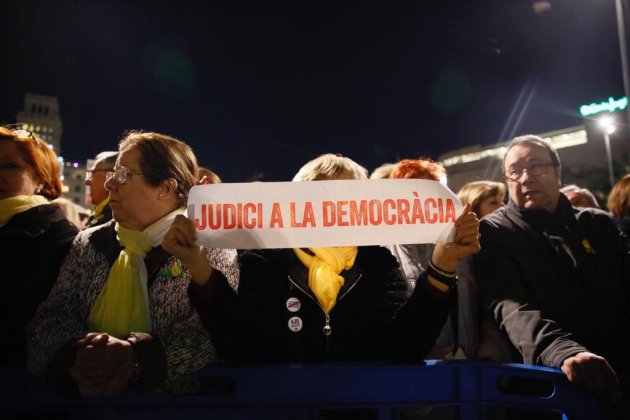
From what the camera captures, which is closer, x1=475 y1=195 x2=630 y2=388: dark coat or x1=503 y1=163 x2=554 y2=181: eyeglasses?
x1=475 y1=195 x2=630 y2=388: dark coat

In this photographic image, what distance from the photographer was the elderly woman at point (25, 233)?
7.06ft

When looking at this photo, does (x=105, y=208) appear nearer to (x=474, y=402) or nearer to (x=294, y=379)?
(x=294, y=379)

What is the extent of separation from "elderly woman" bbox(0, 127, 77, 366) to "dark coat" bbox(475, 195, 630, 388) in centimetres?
222

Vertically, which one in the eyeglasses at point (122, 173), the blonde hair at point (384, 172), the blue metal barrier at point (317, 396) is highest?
the blonde hair at point (384, 172)

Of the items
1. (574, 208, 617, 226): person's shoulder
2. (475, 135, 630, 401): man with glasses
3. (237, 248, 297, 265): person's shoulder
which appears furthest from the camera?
(574, 208, 617, 226): person's shoulder

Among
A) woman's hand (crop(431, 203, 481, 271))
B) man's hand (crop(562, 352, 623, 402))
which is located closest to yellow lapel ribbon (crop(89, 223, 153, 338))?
woman's hand (crop(431, 203, 481, 271))

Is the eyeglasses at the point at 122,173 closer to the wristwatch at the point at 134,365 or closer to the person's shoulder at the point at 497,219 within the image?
the wristwatch at the point at 134,365

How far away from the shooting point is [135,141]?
2244 mm

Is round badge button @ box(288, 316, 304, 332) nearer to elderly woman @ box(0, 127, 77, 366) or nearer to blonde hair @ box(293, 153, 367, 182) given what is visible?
blonde hair @ box(293, 153, 367, 182)

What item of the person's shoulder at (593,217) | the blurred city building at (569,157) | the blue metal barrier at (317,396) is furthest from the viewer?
the blurred city building at (569,157)

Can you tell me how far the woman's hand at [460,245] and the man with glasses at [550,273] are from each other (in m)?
0.63

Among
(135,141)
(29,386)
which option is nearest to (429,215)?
(135,141)

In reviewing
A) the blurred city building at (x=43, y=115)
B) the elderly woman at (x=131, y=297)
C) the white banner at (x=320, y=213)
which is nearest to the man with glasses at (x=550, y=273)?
the white banner at (x=320, y=213)

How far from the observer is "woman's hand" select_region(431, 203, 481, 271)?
1.82 m
